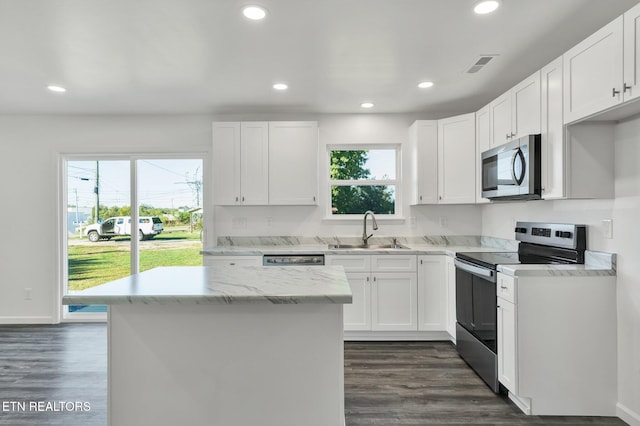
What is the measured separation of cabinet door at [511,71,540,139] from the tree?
1703 millimetres

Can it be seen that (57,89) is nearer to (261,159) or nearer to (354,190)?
(261,159)

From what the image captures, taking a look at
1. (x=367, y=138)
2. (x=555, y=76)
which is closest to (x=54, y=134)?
(x=367, y=138)

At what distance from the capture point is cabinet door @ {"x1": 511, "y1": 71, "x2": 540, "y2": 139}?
253cm

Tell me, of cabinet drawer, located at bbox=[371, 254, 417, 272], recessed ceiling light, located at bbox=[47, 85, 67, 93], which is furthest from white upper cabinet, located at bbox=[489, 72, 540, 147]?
recessed ceiling light, located at bbox=[47, 85, 67, 93]

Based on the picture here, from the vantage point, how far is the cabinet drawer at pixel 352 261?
360cm

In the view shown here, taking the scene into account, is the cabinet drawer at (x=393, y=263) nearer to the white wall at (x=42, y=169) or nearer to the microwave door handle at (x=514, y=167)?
the microwave door handle at (x=514, y=167)

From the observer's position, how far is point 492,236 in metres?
3.86

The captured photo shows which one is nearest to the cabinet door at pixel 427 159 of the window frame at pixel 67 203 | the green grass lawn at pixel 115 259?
the window frame at pixel 67 203

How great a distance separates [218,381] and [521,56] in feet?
9.94

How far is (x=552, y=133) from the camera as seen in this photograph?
2.38m

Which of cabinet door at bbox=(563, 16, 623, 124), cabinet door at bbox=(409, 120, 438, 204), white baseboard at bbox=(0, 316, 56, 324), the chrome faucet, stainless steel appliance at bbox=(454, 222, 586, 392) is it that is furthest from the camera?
white baseboard at bbox=(0, 316, 56, 324)

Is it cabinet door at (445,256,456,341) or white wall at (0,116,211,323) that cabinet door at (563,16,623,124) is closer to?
cabinet door at (445,256,456,341)

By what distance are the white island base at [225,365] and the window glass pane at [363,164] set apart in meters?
2.80

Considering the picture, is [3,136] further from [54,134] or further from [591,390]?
[591,390]
